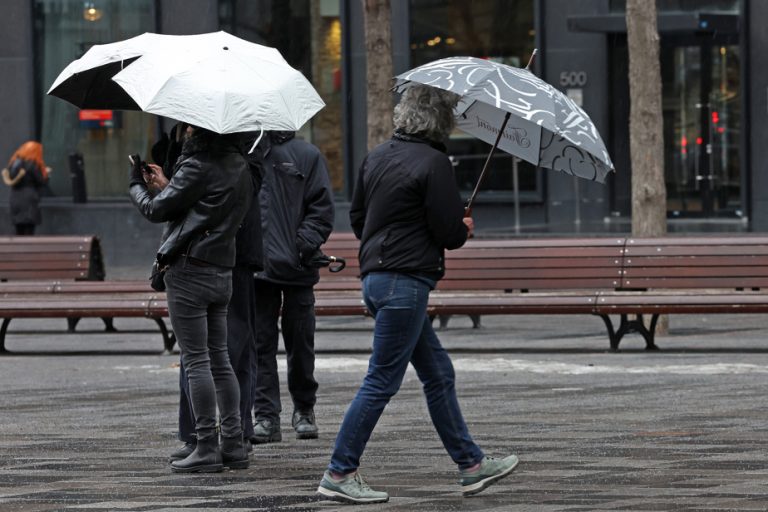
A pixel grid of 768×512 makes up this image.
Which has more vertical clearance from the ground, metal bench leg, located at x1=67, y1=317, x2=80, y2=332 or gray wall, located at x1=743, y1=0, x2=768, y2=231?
gray wall, located at x1=743, y1=0, x2=768, y2=231

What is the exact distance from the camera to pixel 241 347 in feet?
25.7

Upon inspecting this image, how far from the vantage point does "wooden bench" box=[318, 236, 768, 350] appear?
12859mm

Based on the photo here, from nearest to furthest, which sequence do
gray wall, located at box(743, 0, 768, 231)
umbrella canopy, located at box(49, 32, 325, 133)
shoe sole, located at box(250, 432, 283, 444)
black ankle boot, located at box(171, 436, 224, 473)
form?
umbrella canopy, located at box(49, 32, 325, 133) → black ankle boot, located at box(171, 436, 224, 473) → shoe sole, located at box(250, 432, 283, 444) → gray wall, located at box(743, 0, 768, 231)

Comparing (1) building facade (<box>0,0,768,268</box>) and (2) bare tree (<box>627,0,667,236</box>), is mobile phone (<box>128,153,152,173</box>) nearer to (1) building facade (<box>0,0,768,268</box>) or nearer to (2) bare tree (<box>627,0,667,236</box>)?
(2) bare tree (<box>627,0,667,236</box>)

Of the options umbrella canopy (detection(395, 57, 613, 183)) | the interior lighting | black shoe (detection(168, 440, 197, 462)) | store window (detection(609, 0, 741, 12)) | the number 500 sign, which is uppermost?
the interior lighting

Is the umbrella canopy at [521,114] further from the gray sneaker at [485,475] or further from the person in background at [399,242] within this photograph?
the gray sneaker at [485,475]

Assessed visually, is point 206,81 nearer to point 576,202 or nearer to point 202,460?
point 202,460

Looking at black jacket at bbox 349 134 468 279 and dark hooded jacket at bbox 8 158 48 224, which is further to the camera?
dark hooded jacket at bbox 8 158 48 224

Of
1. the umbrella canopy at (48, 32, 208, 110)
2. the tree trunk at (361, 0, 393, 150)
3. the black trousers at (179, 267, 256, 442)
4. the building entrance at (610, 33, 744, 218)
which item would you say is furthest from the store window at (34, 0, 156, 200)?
the black trousers at (179, 267, 256, 442)

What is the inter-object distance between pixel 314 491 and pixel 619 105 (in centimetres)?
1670

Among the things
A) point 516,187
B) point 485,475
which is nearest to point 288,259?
point 485,475

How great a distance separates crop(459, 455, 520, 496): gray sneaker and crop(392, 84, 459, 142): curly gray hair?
53.1 inches

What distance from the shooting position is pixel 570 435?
8.41m

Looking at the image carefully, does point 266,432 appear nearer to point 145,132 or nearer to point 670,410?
point 670,410
